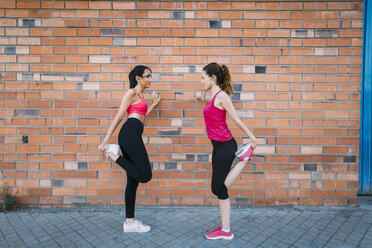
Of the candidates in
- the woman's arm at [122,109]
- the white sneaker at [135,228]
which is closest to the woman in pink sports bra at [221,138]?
the white sneaker at [135,228]

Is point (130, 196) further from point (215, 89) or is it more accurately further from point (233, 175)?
point (215, 89)

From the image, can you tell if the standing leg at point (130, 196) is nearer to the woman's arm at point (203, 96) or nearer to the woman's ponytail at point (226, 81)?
the woman's arm at point (203, 96)

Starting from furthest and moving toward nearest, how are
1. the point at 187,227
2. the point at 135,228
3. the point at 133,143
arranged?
the point at 187,227 < the point at 135,228 < the point at 133,143

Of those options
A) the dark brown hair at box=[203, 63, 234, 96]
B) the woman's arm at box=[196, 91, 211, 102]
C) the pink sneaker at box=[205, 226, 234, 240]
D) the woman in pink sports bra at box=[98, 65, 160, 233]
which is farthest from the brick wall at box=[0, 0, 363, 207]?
the pink sneaker at box=[205, 226, 234, 240]

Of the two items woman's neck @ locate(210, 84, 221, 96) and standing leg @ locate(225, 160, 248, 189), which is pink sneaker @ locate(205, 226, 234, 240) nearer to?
standing leg @ locate(225, 160, 248, 189)

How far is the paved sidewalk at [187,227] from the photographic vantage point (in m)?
2.69

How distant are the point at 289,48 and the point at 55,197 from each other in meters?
3.94

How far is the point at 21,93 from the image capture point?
3.54 m

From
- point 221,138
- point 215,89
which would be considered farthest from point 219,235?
point 215,89

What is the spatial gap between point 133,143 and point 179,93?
110 centimetres

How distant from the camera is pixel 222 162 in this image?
2.69 metres

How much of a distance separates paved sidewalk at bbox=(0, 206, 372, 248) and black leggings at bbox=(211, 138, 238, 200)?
0.57 metres

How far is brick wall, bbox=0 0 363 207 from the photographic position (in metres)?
3.49

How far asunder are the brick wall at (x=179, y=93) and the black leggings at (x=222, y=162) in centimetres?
84
